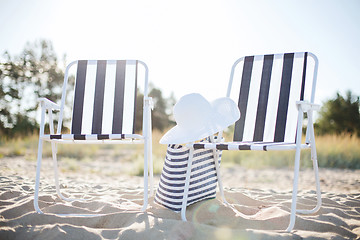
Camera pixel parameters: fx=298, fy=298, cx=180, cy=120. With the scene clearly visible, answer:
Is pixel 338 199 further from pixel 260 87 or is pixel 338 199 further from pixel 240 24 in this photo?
pixel 240 24

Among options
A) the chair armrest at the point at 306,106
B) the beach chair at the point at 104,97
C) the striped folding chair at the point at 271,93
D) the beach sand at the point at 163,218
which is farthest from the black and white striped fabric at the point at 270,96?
the beach chair at the point at 104,97

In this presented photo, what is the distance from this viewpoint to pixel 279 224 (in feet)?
6.06

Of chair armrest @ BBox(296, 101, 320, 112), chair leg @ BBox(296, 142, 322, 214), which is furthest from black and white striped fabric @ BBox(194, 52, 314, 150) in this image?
chair armrest @ BBox(296, 101, 320, 112)

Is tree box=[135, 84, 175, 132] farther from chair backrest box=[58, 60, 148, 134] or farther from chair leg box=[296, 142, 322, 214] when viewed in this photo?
chair leg box=[296, 142, 322, 214]

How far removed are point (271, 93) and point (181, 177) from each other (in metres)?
0.96

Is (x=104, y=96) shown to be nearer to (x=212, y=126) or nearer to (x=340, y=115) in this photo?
(x=212, y=126)

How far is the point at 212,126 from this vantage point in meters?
2.00

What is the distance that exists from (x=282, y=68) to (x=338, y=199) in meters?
1.29

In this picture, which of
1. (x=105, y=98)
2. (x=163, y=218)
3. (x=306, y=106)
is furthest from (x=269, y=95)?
(x=105, y=98)

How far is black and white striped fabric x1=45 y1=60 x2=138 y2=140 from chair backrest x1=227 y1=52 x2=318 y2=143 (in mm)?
839

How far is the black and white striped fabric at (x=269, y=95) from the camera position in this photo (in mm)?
2180

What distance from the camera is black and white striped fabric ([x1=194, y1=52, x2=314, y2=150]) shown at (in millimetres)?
2180

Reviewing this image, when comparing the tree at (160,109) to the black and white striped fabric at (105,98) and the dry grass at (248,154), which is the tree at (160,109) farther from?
the black and white striped fabric at (105,98)

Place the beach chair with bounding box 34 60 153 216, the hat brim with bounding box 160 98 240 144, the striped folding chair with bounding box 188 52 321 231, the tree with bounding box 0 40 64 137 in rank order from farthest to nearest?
the tree with bounding box 0 40 64 137, the beach chair with bounding box 34 60 153 216, the striped folding chair with bounding box 188 52 321 231, the hat brim with bounding box 160 98 240 144
